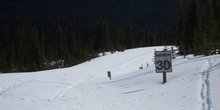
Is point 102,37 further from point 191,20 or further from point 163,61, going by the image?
point 163,61

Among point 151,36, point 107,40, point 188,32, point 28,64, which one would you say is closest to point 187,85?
point 188,32

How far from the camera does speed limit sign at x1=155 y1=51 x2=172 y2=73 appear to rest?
27.8 feet

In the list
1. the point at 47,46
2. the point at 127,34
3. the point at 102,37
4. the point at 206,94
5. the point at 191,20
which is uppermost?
the point at 127,34

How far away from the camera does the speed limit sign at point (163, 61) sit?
27.8 feet

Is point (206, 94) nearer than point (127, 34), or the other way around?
point (206, 94)

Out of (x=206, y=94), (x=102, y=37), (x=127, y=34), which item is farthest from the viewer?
(x=127, y=34)

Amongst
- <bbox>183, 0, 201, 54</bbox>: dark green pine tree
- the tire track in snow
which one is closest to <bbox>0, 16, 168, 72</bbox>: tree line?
<bbox>183, 0, 201, 54</bbox>: dark green pine tree

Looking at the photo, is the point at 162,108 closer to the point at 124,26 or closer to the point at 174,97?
the point at 174,97

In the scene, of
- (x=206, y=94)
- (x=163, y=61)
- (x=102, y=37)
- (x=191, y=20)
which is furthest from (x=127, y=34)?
(x=206, y=94)

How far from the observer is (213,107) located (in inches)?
184

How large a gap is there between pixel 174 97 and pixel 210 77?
2.36 metres

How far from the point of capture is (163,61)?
8.54 m

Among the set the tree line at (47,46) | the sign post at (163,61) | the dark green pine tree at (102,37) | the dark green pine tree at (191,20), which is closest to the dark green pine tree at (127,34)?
the tree line at (47,46)

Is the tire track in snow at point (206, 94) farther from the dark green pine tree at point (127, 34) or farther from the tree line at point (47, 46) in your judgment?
the dark green pine tree at point (127, 34)
